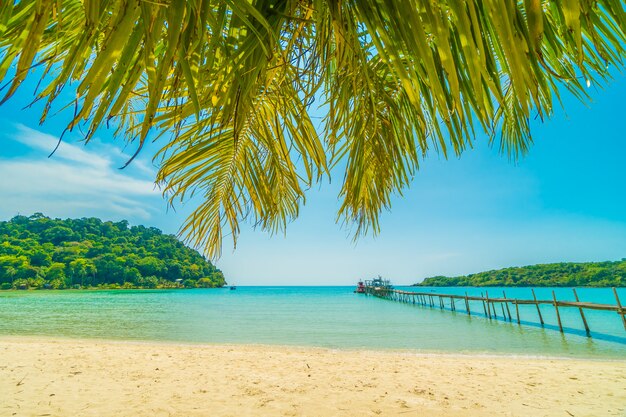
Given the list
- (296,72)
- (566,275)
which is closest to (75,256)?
(296,72)

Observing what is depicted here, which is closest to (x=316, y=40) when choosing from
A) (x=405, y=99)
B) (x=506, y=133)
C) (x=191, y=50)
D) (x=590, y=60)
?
(x=191, y=50)

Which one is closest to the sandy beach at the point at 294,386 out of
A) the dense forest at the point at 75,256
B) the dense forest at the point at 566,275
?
A: the dense forest at the point at 75,256

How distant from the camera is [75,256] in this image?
55.2 m

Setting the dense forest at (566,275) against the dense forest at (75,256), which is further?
the dense forest at (566,275)

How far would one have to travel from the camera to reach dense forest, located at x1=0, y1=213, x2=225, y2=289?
52.1m

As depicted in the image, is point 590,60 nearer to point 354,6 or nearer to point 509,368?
point 354,6

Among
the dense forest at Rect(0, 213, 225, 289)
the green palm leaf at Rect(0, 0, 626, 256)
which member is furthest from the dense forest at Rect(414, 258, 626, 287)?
the green palm leaf at Rect(0, 0, 626, 256)

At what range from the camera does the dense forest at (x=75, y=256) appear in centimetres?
5212

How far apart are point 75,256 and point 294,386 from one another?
205 feet

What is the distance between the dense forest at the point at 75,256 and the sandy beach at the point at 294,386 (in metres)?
46.6

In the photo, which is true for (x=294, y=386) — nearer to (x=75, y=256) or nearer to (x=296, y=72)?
(x=296, y=72)

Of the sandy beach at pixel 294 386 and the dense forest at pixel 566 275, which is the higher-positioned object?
the dense forest at pixel 566 275

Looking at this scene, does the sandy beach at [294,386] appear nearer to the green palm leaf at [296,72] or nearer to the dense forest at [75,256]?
the green palm leaf at [296,72]

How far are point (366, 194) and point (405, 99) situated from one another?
644 millimetres
